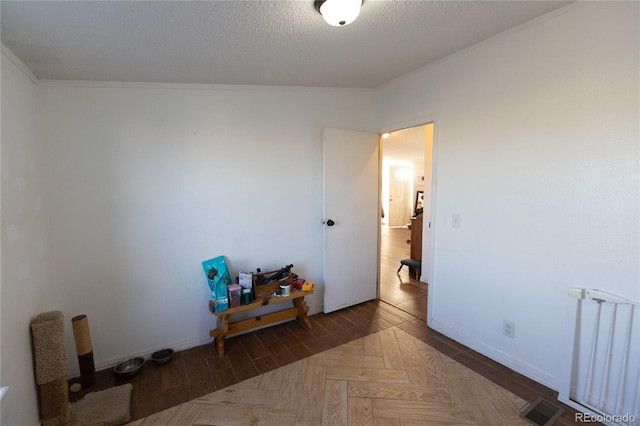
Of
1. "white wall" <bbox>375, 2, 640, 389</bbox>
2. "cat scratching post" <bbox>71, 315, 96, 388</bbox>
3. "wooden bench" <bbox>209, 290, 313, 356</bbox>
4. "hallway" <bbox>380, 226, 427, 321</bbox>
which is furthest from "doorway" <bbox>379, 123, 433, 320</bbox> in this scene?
"cat scratching post" <bbox>71, 315, 96, 388</bbox>

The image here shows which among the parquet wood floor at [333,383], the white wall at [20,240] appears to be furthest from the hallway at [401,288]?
the white wall at [20,240]

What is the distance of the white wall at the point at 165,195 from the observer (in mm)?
2143

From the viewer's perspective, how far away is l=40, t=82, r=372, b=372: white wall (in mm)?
2143

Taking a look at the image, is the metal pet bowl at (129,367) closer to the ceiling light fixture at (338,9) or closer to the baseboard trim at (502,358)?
the baseboard trim at (502,358)

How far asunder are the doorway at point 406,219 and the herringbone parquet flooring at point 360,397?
3.11ft

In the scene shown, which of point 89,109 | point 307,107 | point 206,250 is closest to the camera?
point 89,109

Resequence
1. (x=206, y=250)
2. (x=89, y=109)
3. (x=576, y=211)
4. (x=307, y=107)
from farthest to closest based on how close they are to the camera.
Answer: (x=307, y=107) → (x=206, y=250) → (x=89, y=109) → (x=576, y=211)

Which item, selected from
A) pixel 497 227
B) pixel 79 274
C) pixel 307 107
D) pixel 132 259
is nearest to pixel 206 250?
pixel 132 259

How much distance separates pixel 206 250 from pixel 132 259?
56 centimetres

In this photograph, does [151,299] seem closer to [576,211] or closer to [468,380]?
[468,380]

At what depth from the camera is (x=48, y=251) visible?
80.4 inches

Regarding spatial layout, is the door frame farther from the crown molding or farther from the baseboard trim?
the crown molding

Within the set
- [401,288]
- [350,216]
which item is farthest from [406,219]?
[350,216]

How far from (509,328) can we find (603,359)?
519 millimetres
